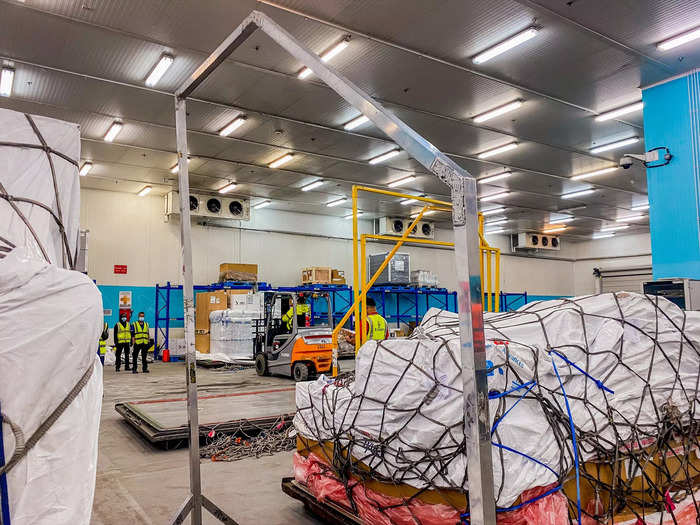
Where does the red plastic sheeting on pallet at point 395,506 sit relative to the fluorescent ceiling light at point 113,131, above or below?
below

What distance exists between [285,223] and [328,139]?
833 cm

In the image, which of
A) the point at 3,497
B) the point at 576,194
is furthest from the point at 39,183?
the point at 576,194

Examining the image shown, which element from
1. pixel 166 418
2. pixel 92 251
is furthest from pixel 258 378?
pixel 92 251

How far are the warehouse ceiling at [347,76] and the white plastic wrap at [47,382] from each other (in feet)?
23.7

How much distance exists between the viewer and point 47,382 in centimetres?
178

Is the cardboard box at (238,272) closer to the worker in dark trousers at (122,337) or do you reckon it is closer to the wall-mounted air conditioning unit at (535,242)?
the worker in dark trousers at (122,337)

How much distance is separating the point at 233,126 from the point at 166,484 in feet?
30.1

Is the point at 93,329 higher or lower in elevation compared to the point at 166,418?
higher

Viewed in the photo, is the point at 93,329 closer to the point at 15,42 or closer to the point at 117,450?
the point at 117,450

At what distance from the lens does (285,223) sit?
21.5 meters

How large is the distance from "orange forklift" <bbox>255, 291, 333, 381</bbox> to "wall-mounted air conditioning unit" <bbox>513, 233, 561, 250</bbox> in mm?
16567

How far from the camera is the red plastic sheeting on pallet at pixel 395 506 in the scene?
2787mm

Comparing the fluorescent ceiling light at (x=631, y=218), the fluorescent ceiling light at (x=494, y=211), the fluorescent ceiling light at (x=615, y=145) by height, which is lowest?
the fluorescent ceiling light at (x=631, y=218)

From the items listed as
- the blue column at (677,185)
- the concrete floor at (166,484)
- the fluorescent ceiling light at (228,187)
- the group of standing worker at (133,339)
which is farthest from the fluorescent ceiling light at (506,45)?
the group of standing worker at (133,339)
